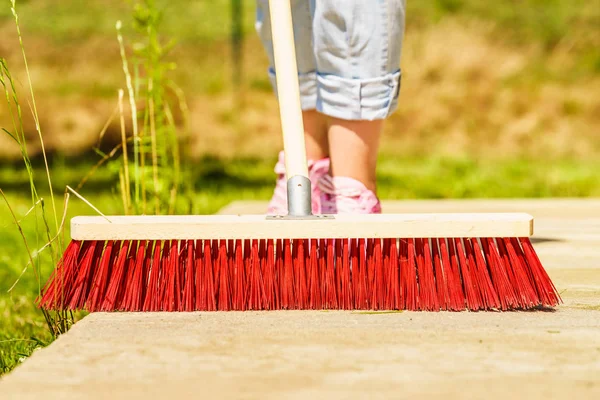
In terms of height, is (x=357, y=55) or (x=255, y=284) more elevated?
(x=357, y=55)

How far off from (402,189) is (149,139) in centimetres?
177

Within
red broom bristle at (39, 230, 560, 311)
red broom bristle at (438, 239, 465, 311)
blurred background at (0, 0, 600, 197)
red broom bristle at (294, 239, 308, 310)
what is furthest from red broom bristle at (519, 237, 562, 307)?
blurred background at (0, 0, 600, 197)

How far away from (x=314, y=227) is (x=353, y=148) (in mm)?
356

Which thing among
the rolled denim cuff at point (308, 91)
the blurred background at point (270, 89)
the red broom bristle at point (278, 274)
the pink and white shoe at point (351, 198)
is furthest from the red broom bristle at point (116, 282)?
the blurred background at point (270, 89)

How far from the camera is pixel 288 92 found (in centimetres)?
146

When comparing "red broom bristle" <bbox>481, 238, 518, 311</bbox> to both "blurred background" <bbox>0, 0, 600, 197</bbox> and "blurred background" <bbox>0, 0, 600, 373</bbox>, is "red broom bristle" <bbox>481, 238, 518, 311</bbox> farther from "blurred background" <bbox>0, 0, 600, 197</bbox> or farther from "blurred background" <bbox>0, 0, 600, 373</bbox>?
"blurred background" <bbox>0, 0, 600, 197</bbox>

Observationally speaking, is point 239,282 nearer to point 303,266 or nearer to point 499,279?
point 303,266

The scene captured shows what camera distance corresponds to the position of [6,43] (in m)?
5.20

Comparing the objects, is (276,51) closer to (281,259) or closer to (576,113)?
(281,259)

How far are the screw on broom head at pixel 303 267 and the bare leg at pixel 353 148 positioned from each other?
1.00ft

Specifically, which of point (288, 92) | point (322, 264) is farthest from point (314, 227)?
point (288, 92)

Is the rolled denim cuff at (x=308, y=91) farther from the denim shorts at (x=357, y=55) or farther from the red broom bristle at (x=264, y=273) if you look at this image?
the red broom bristle at (x=264, y=273)

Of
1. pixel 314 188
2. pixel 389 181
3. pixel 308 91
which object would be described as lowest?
pixel 389 181

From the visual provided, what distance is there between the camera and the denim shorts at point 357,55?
1.56 metres
